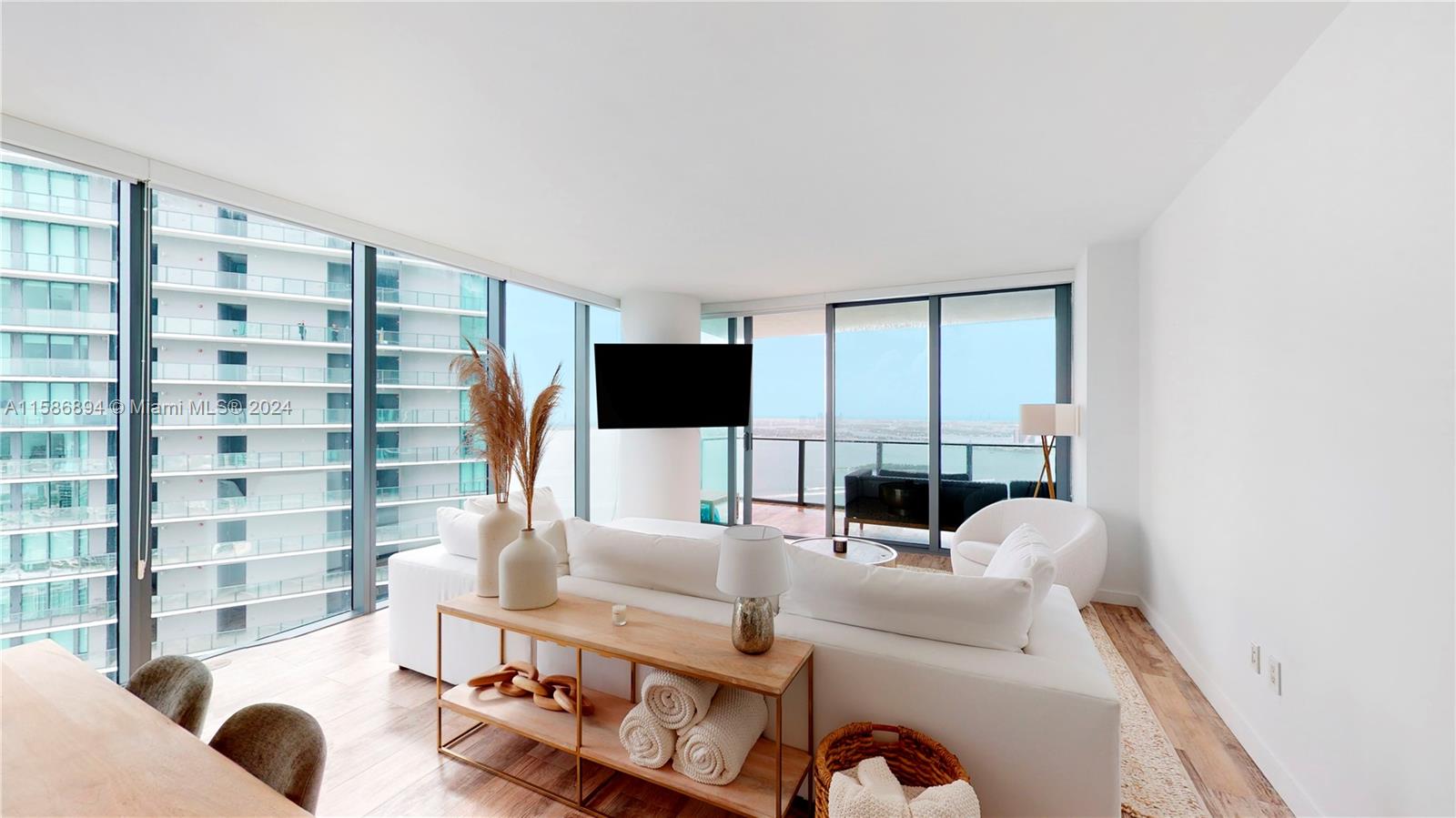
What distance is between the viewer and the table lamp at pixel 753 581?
162cm

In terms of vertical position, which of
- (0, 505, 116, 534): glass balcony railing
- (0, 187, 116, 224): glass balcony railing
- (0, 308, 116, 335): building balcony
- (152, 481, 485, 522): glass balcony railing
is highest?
(0, 187, 116, 224): glass balcony railing

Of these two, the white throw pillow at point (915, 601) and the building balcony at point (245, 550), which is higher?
the white throw pillow at point (915, 601)

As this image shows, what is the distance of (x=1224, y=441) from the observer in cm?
229

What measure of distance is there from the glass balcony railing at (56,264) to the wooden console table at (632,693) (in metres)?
2.24

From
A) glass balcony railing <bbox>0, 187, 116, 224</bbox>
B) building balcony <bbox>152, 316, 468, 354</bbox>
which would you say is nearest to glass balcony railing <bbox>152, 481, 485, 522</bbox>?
building balcony <bbox>152, 316, 468, 354</bbox>

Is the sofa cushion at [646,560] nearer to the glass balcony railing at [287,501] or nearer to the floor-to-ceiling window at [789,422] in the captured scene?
the glass balcony railing at [287,501]

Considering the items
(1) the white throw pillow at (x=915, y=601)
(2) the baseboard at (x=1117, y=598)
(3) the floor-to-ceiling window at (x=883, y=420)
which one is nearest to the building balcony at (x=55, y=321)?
(1) the white throw pillow at (x=915, y=601)

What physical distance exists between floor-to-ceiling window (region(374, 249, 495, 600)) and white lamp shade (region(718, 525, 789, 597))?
2.48 m

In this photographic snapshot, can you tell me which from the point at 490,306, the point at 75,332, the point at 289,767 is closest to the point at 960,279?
the point at 490,306

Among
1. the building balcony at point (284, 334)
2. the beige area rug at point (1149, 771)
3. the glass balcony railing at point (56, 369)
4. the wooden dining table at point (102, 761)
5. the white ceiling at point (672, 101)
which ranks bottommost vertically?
the beige area rug at point (1149, 771)

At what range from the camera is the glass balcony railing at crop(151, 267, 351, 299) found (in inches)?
106

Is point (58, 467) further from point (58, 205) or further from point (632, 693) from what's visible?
point (632, 693)

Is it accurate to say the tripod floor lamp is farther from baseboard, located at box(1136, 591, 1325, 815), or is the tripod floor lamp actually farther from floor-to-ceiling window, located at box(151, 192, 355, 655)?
floor-to-ceiling window, located at box(151, 192, 355, 655)

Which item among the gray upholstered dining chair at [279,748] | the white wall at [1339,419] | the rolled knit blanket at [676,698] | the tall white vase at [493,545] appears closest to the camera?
the gray upholstered dining chair at [279,748]
